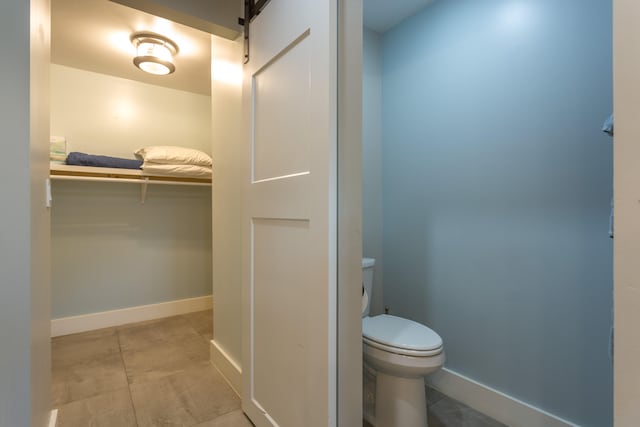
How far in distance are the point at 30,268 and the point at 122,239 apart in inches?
84.2

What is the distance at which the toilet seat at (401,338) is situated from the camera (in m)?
1.28

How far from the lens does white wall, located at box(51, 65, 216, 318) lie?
257 cm

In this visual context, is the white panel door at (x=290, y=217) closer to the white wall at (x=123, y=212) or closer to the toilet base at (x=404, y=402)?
the toilet base at (x=404, y=402)

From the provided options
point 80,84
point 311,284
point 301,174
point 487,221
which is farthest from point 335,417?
point 80,84

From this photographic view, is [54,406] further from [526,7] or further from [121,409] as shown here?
[526,7]

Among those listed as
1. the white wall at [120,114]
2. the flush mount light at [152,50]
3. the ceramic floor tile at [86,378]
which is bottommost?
the ceramic floor tile at [86,378]

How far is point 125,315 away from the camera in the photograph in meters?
2.80

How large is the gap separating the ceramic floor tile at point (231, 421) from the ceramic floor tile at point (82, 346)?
1217 millimetres

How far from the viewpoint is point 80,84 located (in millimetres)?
2629

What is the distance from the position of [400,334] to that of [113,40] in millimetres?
2685

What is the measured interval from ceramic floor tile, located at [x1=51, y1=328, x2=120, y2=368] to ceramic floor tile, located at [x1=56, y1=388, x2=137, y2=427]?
0.60m

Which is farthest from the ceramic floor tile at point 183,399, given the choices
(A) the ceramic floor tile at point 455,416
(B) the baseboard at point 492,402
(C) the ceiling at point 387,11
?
(C) the ceiling at point 387,11

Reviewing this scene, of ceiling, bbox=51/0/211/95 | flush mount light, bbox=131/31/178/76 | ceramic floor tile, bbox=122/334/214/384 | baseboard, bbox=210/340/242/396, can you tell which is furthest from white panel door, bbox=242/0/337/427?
flush mount light, bbox=131/31/178/76

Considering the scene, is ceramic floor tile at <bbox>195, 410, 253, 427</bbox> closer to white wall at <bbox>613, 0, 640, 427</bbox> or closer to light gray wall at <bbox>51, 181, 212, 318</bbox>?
white wall at <bbox>613, 0, 640, 427</bbox>
